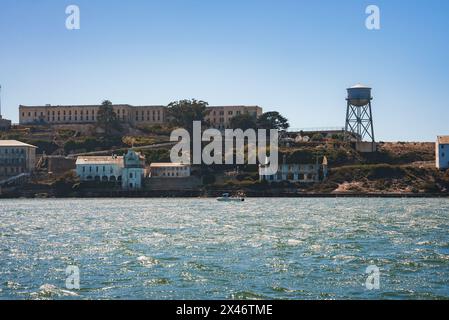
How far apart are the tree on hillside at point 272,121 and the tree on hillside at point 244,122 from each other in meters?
1.24

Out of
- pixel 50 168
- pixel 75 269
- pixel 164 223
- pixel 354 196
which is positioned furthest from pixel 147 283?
pixel 50 168

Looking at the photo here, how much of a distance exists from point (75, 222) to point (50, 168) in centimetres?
7496

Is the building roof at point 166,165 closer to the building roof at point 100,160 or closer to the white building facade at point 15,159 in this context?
the building roof at point 100,160

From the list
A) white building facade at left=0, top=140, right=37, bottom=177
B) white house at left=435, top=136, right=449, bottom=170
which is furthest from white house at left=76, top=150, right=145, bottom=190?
white house at left=435, top=136, right=449, bottom=170

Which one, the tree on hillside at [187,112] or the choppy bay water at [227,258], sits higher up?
the tree on hillside at [187,112]

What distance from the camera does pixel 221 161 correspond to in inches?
5310

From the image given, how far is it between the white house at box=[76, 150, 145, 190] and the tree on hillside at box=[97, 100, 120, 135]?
28694 millimetres

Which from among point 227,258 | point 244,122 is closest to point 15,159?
point 244,122

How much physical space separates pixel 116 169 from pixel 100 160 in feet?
11.9

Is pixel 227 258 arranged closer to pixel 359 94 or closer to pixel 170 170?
pixel 170 170

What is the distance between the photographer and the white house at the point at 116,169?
130m

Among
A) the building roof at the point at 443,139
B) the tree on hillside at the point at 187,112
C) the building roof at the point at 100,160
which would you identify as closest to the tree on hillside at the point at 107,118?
the tree on hillside at the point at 187,112

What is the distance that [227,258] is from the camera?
39.1 meters
